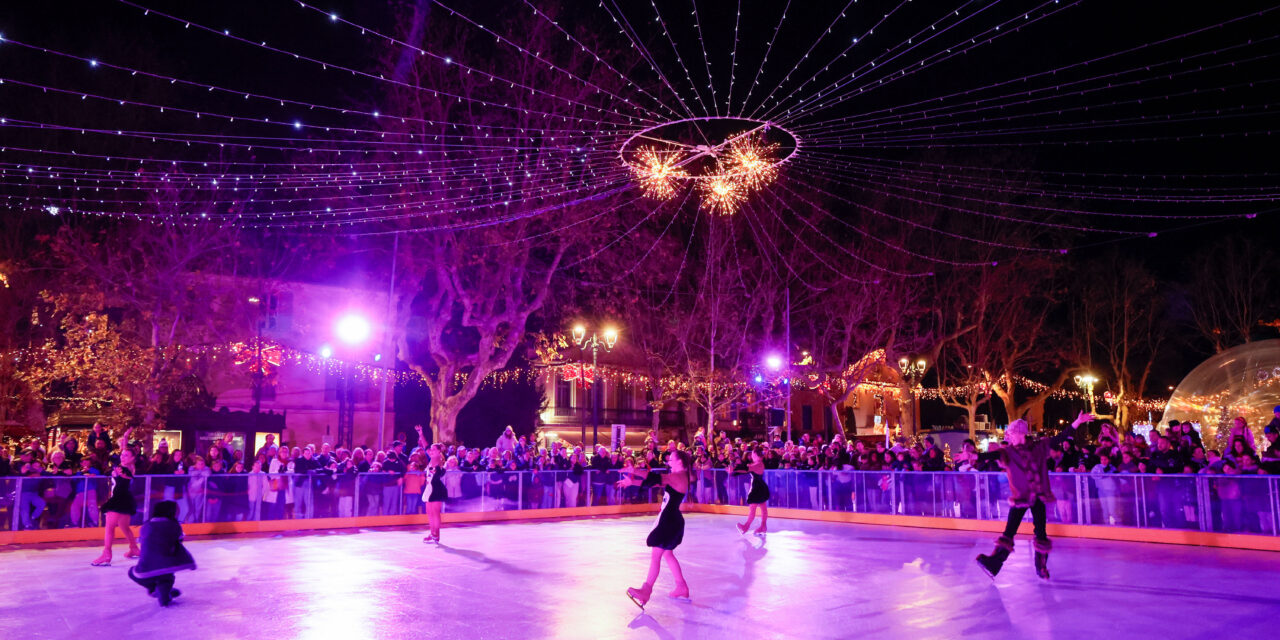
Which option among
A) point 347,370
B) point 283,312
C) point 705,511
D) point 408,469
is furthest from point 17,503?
point 283,312

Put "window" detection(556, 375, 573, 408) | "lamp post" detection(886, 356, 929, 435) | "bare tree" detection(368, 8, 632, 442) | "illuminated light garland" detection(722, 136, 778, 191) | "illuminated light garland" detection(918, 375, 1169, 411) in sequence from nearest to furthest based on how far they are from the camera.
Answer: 1. "illuminated light garland" detection(722, 136, 778, 191)
2. "bare tree" detection(368, 8, 632, 442)
3. "illuminated light garland" detection(918, 375, 1169, 411)
4. "lamp post" detection(886, 356, 929, 435)
5. "window" detection(556, 375, 573, 408)

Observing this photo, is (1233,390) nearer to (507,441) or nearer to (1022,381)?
(507,441)

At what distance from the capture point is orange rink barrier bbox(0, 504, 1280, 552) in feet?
46.2

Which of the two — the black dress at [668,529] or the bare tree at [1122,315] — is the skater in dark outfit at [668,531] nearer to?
the black dress at [668,529]

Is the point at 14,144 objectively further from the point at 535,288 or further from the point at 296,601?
the point at 296,601

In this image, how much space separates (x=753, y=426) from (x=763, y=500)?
1528 inches

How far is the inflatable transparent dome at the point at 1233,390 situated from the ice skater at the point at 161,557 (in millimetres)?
24199

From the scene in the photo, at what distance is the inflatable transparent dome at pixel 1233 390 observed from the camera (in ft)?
74.5

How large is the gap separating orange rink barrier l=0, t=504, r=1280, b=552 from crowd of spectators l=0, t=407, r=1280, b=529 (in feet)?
0.56

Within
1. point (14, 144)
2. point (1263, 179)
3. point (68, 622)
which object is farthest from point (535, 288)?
point (68, 622)

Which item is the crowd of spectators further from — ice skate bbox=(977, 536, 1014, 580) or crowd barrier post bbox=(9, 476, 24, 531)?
ice skate bbox=(977, 536, 1014, 580)

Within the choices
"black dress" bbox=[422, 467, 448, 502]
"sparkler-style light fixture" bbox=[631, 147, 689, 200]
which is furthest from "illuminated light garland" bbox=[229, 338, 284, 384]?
"black dress" bbox=[422, 467, 448, 502]

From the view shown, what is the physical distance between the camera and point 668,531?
8.73 m

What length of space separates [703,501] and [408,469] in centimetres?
823
